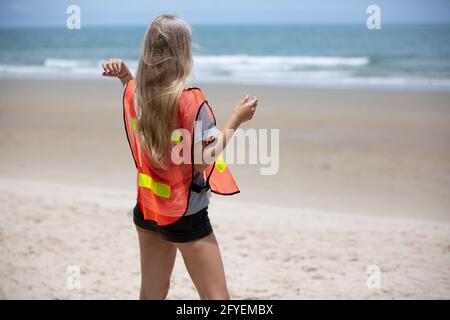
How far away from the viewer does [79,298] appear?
3.61m

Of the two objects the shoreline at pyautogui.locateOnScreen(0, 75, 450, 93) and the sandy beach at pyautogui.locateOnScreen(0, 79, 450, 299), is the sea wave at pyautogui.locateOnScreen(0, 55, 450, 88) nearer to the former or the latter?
the shoreline at pyautogui.locateOnScreen(0, 75, 450, 93)

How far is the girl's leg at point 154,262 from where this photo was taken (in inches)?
97.5

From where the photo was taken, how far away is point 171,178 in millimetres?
2238

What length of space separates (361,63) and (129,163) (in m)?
18.6

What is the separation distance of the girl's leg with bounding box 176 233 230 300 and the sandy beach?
4.61 ft

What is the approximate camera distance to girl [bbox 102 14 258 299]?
2125mm

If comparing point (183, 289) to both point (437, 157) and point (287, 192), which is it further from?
point (437, 157)

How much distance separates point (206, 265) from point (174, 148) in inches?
21.9

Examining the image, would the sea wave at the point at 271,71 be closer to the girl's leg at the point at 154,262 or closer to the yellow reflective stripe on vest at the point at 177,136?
the girl's leg at the point at 154,262

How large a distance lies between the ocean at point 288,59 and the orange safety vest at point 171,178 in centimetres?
1110

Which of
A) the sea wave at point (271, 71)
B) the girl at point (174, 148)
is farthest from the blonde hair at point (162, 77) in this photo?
the sea wave at point (271, 71)

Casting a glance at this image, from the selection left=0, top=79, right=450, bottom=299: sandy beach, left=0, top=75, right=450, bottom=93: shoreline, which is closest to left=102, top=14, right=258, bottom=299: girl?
left=0, top=79, right=450, bottom=299: sandy beach

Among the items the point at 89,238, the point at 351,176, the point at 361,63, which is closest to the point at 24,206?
the point at 89,238

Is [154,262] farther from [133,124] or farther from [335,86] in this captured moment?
[335,86]
